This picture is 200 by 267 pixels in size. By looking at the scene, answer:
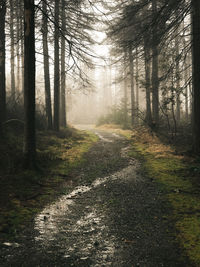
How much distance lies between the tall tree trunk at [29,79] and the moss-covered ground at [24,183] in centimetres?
43

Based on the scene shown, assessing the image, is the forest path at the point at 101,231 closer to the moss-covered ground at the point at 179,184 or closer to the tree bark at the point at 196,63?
the moss-covered ground at the point at 179,184

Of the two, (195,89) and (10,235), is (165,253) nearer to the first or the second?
(10,235)

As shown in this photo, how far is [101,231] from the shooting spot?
160 inches

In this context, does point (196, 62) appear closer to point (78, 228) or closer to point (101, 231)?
point (101, 231)

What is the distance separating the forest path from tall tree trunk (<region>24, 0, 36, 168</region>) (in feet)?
6.75

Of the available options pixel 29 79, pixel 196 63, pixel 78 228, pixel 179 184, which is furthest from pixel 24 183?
pixel 196 63

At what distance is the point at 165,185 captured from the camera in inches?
255

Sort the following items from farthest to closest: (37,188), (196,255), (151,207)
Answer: (37,188)
(151,207)
(196,255)

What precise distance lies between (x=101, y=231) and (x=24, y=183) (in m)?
3.17

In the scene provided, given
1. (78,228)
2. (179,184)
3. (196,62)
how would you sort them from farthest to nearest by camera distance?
(196,62) < (179,184) < (78,228)

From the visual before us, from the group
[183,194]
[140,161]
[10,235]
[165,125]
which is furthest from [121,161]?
[165,125]

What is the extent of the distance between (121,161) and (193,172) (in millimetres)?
2954

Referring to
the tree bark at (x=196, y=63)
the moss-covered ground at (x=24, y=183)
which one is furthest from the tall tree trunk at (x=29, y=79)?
the tree bark at (x=196, y=63)

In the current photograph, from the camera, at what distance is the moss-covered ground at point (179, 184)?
3.88 metres
